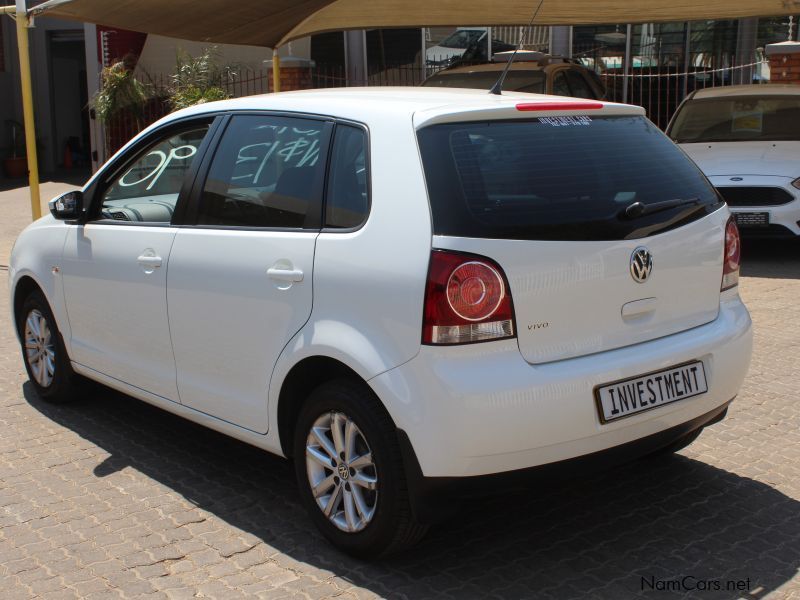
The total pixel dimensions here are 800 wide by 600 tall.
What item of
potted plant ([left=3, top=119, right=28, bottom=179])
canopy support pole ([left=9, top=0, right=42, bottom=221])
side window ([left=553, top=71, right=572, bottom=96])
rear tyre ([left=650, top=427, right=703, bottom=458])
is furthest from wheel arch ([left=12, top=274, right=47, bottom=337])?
potted plant ([left=3, top=119, right=28, bottom=179])

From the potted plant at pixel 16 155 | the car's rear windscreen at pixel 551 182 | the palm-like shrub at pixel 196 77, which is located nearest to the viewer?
the car's rear windscreen at pixel 551 182

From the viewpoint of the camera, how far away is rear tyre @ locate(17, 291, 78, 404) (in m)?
Answer: 5.84

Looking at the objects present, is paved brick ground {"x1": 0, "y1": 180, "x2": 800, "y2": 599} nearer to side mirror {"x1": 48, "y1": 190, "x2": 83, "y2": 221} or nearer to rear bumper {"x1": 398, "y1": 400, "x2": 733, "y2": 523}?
rear bumper {"x1": 398, "y1": 400, "x2": 733, "y2": 523}

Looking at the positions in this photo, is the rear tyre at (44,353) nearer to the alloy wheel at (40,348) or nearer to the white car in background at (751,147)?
the alloy wheel at (40,348)

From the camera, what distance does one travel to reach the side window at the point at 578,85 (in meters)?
12.4

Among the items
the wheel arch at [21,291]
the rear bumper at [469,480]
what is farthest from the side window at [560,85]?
the rear bumper at [469,480]

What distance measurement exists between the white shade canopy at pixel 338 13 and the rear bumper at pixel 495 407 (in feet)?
26.5

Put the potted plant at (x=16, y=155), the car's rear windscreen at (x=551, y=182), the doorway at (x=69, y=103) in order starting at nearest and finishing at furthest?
the car's rear windscreen at (x=551, y=182), the potted plant at (x=16, y=155), the doorway at (x=69, y=103)

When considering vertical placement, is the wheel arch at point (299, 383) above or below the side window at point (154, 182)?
below

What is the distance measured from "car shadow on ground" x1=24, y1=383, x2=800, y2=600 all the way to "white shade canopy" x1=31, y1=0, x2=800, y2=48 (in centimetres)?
682

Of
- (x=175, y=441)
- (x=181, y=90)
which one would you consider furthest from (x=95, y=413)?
(x=181, y=90)

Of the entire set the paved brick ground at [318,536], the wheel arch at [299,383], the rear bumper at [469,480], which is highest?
the wheel arch at [299,383]

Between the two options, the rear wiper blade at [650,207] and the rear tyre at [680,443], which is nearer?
the rear wiper blade at [650,207]

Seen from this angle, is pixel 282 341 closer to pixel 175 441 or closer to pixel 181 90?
pixel 175 441
